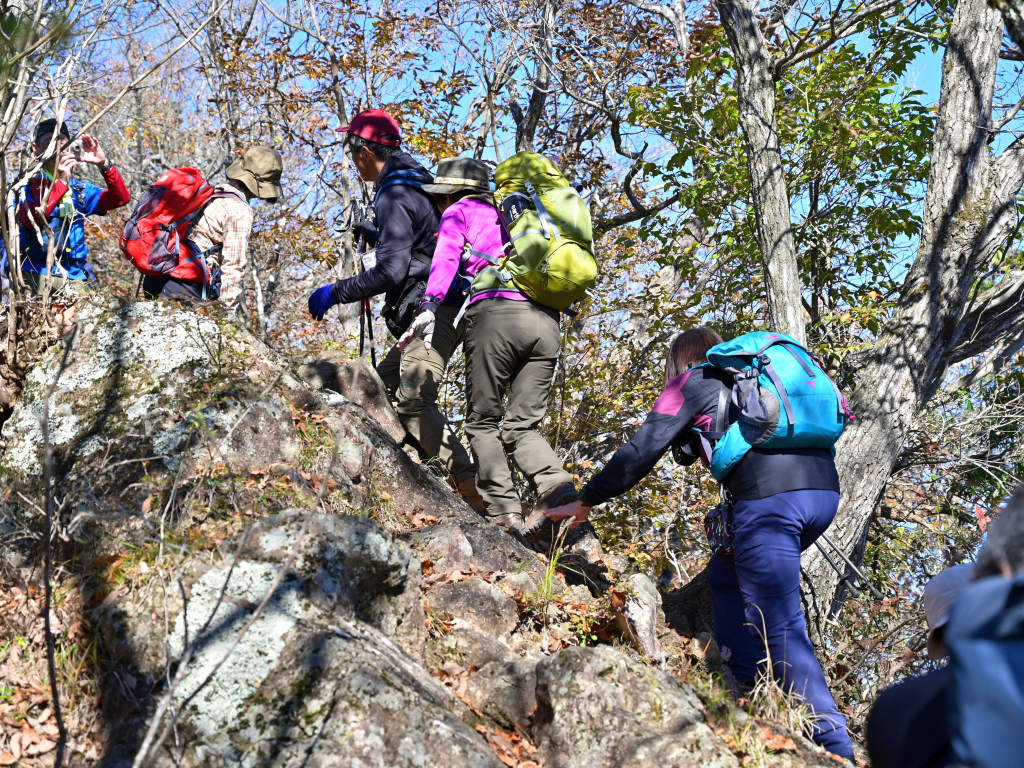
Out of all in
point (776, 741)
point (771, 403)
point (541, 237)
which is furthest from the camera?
point (541, 237)

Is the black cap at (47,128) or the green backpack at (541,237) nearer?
the green backpack at (541,237)

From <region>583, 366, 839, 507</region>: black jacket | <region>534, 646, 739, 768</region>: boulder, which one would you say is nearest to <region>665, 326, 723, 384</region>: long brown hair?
<region>583, 366, 839, 507</region>: black jacket

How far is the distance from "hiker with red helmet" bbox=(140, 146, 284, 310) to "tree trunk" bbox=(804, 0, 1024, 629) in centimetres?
429

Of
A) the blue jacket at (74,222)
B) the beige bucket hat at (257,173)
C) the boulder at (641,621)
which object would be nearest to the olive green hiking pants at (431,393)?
the beige bucket hat at (257,173)

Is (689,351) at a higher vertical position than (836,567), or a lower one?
higher

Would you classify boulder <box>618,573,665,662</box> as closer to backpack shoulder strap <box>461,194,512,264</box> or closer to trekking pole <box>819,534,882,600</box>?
trekking pole <box>819,534,882,600</box>

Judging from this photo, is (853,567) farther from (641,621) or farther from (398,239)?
(398,239)

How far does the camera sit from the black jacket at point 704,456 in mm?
3451

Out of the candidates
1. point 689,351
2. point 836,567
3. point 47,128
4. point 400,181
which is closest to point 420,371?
point 400,181

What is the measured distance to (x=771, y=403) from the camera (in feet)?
11.1

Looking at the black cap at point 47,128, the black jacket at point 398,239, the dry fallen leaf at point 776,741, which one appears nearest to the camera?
the dry fallen leaf at point 776,741

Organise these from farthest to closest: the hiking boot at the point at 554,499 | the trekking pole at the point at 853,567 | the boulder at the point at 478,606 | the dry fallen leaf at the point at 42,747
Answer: the hiking boot at the point at 554,499 < the trekking pole at the point at 853,567 < the boulder at the point at 478,606 < the dry fallen leaf at the point at 42,747

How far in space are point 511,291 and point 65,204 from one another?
11.0ft

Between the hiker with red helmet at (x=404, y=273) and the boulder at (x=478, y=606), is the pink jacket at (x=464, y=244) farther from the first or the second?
the boulder at (x=478, y=606)
